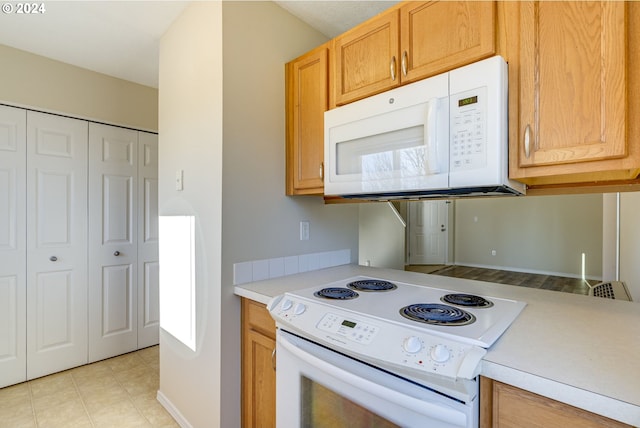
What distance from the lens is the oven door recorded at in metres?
0.79

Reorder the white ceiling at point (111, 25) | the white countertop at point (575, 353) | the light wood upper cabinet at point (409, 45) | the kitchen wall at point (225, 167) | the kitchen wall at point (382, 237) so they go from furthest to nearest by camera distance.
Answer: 1. the kitchen wall at point (382, 237)
2. the white ceiling at point (111, 25)
3. the kitchen wall at point (225, 167)
4. the light wood upper cabinet at point (409, 45)
5. the white countertop at point (575, 353)

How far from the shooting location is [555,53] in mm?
980

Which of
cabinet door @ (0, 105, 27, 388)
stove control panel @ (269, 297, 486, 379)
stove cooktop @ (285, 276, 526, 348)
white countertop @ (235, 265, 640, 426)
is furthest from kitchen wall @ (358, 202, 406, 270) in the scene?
cabinet door @ (0, 105, 27, 388)

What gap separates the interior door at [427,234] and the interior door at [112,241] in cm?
251

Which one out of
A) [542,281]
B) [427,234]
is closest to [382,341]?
[427,234]

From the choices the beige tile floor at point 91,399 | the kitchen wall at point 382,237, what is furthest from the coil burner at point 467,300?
the beige tile floor at point 91,399

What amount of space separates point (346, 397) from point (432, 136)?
37.2 inches

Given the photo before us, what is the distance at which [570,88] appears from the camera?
954 millimetres

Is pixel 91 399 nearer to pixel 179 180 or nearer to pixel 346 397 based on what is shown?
pixel 179 180

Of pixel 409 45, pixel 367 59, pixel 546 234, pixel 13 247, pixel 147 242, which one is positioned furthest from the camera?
pixel 546 234

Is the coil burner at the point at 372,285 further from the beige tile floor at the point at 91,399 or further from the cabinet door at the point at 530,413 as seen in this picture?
the beige tile floor at the point at 91,399

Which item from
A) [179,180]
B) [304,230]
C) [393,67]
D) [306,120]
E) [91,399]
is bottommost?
[91,399]

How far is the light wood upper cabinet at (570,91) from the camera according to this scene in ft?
2.90

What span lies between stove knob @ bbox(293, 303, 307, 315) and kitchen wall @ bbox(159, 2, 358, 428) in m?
0.51
